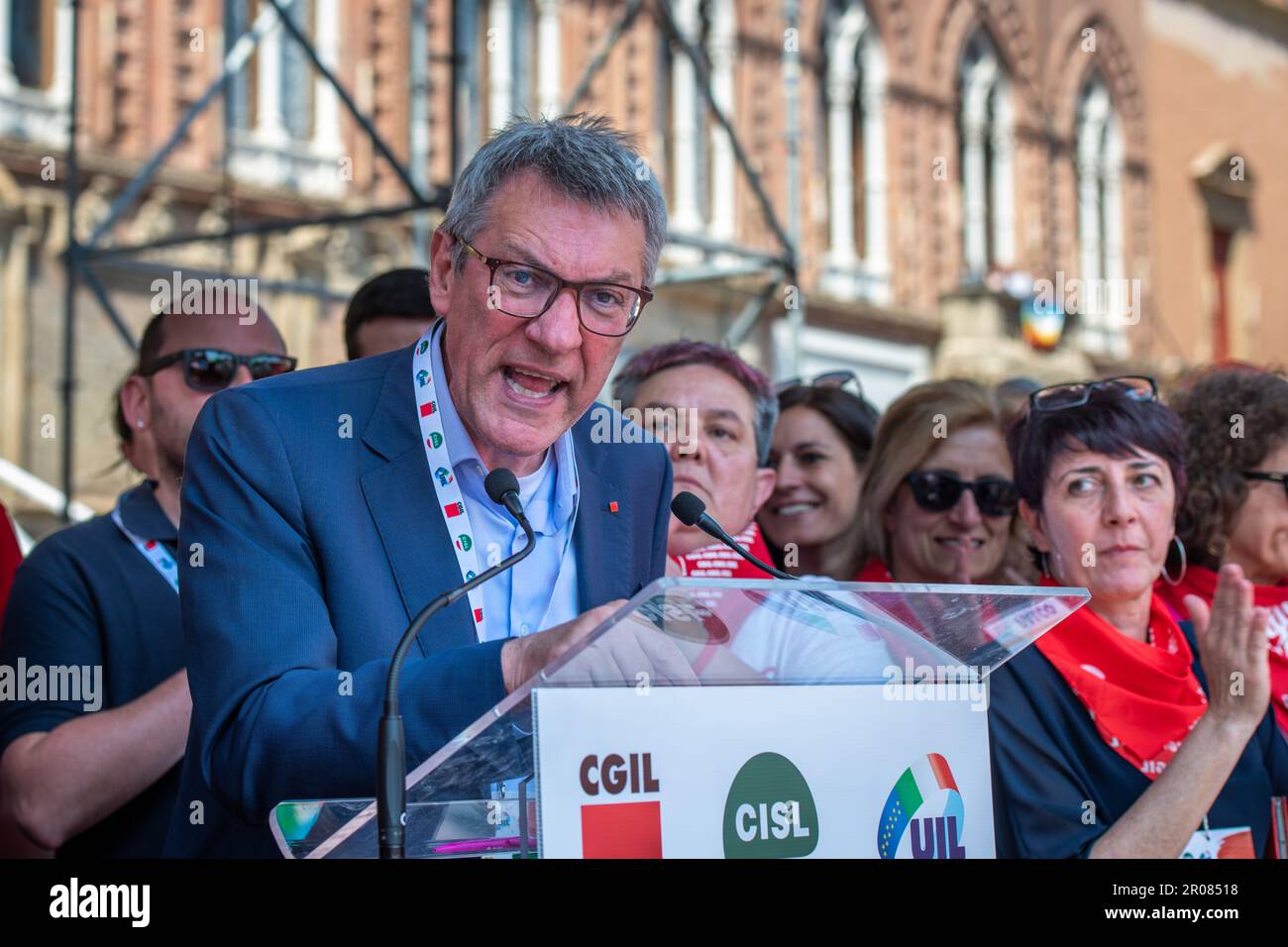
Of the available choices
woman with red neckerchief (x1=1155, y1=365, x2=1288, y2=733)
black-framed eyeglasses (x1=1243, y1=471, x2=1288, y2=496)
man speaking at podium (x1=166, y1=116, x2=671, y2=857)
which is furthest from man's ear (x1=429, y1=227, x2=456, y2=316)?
black-framed eyeglasses (x1=1243, y1=471, x2=1288, y2=496)

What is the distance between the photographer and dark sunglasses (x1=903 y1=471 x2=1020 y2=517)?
13.0 feet

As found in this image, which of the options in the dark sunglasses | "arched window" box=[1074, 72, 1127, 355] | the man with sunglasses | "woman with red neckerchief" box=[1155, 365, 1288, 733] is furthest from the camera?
"arched window" box=[1074, 72, 1127, 355]

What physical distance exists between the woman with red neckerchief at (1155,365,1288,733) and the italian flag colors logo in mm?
1945

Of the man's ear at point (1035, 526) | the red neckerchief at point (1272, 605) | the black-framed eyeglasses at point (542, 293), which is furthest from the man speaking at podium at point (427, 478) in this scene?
the red neckerchief at point (1272, 605)

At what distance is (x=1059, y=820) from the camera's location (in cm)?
261

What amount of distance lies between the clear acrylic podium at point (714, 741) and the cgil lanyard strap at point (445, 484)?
0.46 meters

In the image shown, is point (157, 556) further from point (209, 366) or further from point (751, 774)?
point (751, 774)

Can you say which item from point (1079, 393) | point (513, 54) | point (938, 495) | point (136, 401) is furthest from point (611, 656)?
point (513, 54)

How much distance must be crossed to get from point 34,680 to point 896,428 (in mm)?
2147

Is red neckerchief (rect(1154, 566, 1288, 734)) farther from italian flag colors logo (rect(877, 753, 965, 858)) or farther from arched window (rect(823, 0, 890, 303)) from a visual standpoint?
arched window (rect(823, 0, 890, 303))

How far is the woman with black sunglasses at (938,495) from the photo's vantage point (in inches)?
157

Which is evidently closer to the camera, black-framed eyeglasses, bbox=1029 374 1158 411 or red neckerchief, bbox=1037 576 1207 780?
red neckerchief, bbox=1037 576 1207 780
